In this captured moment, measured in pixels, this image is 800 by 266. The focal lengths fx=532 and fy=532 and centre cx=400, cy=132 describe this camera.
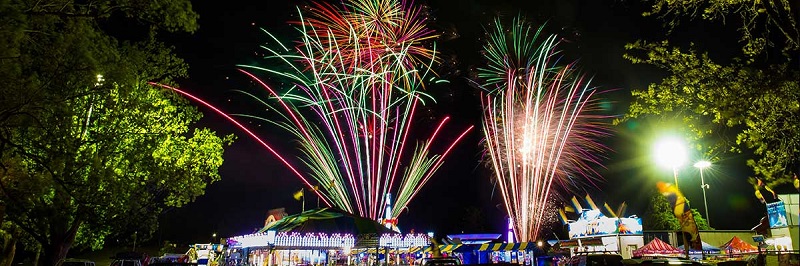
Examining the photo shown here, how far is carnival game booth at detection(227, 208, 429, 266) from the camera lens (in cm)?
3100

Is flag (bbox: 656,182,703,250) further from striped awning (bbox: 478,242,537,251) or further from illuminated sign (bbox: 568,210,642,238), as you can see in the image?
illuminated sign (bbox: 568,210,642,238)

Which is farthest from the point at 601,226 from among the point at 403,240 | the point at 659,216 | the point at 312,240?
the point at 312,240

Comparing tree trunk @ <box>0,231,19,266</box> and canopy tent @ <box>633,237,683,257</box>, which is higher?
tree trunk @ <box>0,231,19,266</box>

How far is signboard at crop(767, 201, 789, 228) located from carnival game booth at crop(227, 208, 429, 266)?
916 inches

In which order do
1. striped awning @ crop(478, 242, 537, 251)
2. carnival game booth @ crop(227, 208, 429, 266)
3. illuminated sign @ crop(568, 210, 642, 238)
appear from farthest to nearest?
illuminated sign @ crop(568, 210, 642, 238), carnival game booth @ crop(227, 208, 429, 266), striped awning @ crop(478, 242, 537, 251)

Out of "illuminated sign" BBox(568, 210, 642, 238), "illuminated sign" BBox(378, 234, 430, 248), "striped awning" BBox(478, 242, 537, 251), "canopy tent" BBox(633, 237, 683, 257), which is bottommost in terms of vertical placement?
"canopy tent" BBox(633, 237, 683, 257)

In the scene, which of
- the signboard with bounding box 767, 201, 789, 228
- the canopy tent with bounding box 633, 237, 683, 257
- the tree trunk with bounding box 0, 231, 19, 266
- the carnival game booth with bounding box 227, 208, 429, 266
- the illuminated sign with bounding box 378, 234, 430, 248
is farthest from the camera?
the canopy tent with bounding box 633, 237, 683, 257

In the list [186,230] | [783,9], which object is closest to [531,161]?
[783,9]

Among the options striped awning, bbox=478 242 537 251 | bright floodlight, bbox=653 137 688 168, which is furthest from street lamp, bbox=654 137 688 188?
striped awning, bbox=478 242 537 251

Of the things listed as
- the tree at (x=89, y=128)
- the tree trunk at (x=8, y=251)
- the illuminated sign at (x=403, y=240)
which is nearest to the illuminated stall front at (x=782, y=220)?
the illuminated sign at (x=403, y=240)

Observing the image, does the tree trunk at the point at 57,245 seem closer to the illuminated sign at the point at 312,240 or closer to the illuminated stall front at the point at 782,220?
the illuminated sign at the point at 312,240

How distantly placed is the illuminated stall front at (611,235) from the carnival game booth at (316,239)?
17.1 metres

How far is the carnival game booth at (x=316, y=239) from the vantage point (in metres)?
31.0

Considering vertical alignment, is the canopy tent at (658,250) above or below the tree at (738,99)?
below
